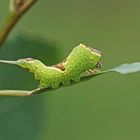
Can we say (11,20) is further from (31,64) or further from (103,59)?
(103,59)

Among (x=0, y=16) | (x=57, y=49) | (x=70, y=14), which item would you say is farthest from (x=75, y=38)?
(x=57, y=49)

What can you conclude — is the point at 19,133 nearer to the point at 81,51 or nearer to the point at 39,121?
the point at 39,121

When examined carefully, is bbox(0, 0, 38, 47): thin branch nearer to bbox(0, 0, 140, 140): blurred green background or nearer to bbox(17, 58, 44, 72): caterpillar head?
bbox(17, 58, 44, 72): caterpillar head

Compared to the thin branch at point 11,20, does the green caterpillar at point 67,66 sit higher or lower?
lower

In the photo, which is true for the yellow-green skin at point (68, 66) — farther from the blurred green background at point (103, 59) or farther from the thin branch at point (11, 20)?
the blurred green background at point (103, 59)

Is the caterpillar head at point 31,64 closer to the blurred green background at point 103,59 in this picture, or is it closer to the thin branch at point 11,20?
the thin branch at point 11,20

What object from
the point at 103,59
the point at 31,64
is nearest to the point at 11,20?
the point at 31,64

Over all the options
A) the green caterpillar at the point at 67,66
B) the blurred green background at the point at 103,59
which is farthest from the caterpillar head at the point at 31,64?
the blurred green background at the point at 103,59

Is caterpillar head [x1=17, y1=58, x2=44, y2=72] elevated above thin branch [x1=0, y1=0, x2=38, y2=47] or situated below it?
below

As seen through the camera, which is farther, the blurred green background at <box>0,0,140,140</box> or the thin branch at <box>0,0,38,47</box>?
the blurred green background at <box>0,0,140,140</box>

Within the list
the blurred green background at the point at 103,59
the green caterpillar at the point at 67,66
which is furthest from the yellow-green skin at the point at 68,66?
the blurred green background at the point at 103,59

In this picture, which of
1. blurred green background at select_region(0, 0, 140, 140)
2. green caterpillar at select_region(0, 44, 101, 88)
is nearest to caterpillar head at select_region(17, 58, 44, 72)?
green caterpillar at select_region(0, 44, 101, 88)

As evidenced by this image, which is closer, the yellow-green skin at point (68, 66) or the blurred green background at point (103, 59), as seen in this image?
the yellow-green skin at point (68, 66)
